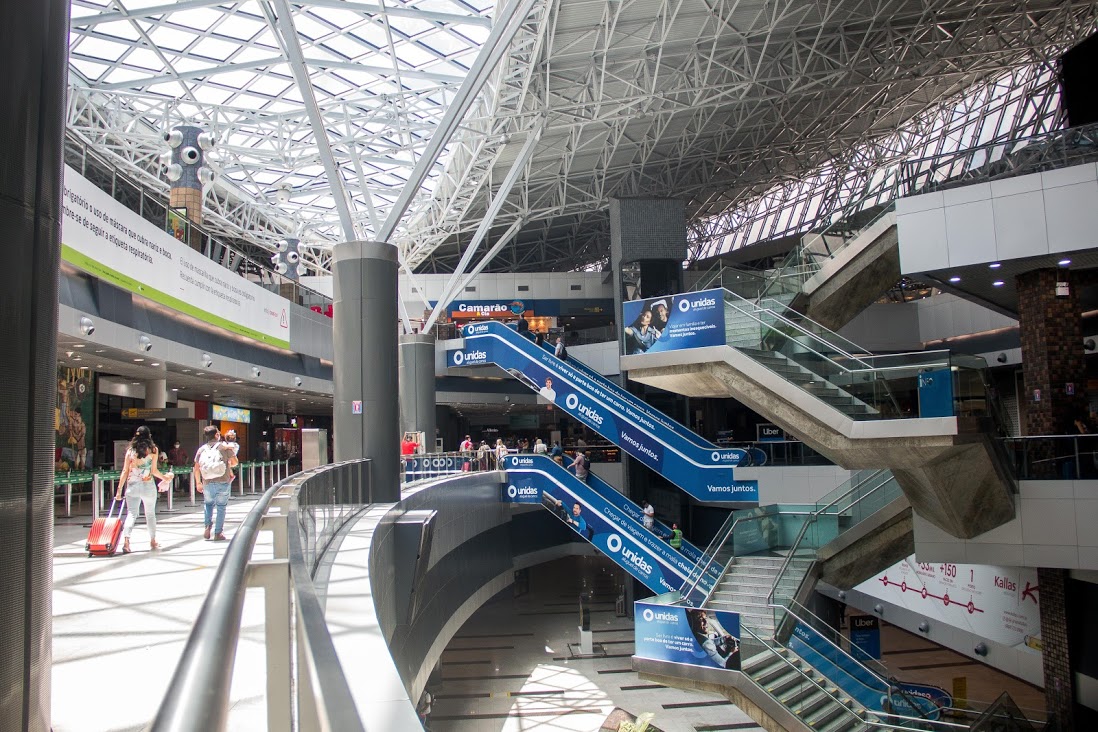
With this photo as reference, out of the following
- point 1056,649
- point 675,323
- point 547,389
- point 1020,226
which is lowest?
point 1056,649

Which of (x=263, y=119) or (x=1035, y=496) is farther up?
(x=263, y=119)

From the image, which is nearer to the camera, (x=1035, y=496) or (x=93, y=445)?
(x=1035, y=496)

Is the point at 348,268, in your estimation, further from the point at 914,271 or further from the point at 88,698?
the point at 914,271

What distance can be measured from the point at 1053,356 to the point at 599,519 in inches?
589

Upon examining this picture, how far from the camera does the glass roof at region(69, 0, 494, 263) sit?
23953 millimetres

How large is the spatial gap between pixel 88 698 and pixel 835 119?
40.2 metres

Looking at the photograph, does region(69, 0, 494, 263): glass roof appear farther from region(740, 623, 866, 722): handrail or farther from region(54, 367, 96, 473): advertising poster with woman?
region(740, 623, 866, 722): handrail

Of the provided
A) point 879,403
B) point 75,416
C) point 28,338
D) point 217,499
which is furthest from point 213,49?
point 28,338

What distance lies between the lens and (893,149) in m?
48.1

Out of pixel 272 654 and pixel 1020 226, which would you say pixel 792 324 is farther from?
pixel 272 654

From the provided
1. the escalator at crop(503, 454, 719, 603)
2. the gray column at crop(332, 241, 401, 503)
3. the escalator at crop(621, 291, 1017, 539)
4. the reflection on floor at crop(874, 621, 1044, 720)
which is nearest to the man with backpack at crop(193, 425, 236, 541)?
the gray column at crop(332, 241, 401, 503)

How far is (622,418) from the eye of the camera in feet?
101

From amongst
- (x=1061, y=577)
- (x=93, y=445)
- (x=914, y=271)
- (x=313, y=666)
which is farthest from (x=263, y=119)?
(x=313, y=666)

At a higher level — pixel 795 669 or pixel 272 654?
pixel 272 654
